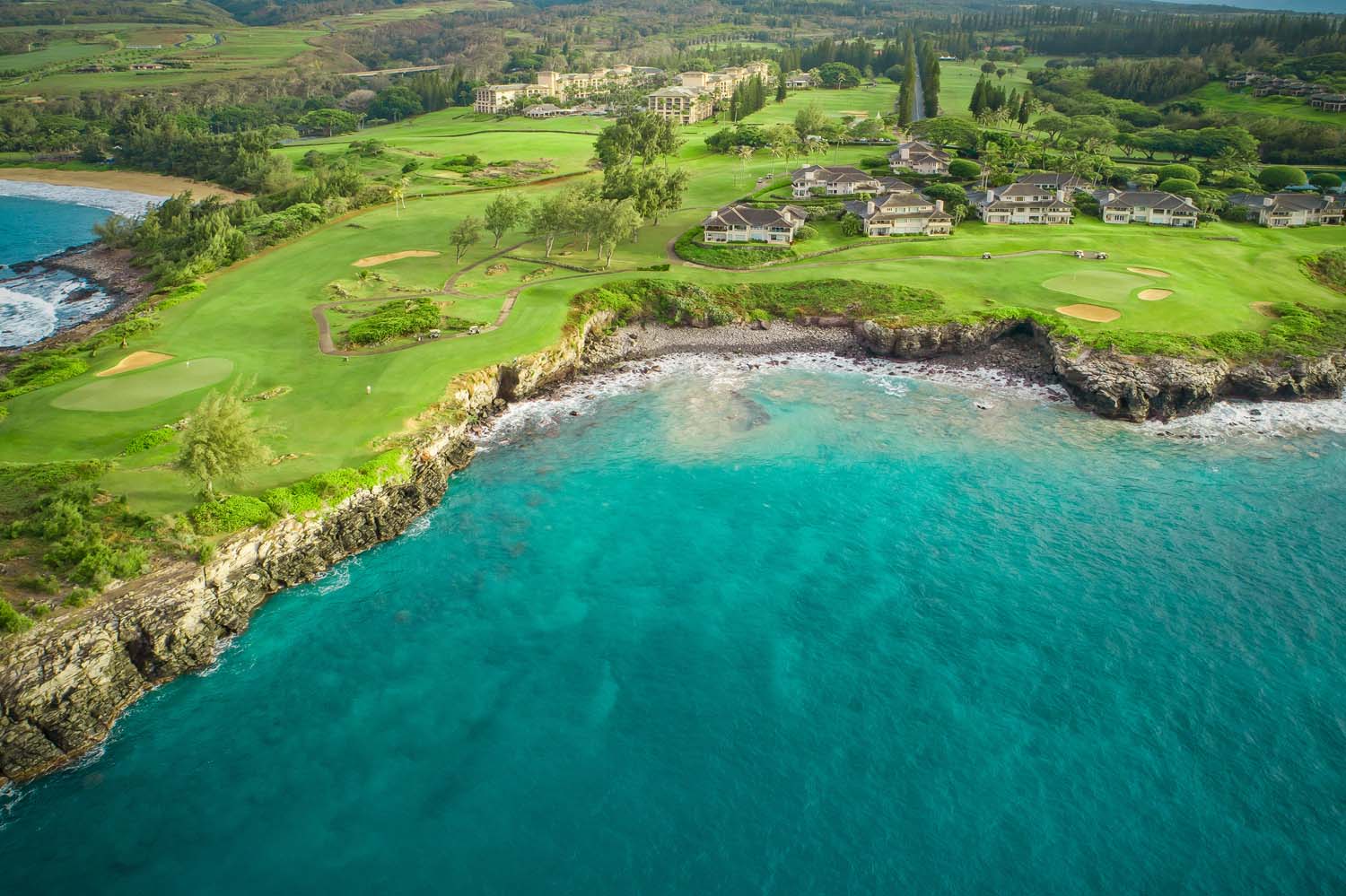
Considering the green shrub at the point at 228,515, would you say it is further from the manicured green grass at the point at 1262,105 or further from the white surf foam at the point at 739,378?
the manicured green grass at the point at 1262,105

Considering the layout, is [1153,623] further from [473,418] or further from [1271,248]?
[1271,248]

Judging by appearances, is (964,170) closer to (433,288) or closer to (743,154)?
(743,154)

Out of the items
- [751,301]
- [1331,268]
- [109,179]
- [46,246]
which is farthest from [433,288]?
[109,179]

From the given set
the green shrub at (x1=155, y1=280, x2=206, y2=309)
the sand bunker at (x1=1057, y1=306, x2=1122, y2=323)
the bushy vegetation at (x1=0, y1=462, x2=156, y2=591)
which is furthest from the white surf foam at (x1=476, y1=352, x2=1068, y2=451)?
the green shrub at (x1=155, y1=280, x2=206, y2=309)

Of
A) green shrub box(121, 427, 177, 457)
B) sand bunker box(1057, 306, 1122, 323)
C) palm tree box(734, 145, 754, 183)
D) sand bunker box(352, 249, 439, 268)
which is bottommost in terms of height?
green shrub box(121, 427, 177, 457)

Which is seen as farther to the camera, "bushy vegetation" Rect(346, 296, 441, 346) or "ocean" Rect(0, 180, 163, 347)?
"ocean" Rect(0, 180, 163, 347)

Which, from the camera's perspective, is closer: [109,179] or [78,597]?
[78,597]

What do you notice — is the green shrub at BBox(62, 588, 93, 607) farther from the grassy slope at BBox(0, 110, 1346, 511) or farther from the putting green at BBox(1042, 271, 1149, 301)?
the putting green at BBox(1042, 271, 1149, 301)
